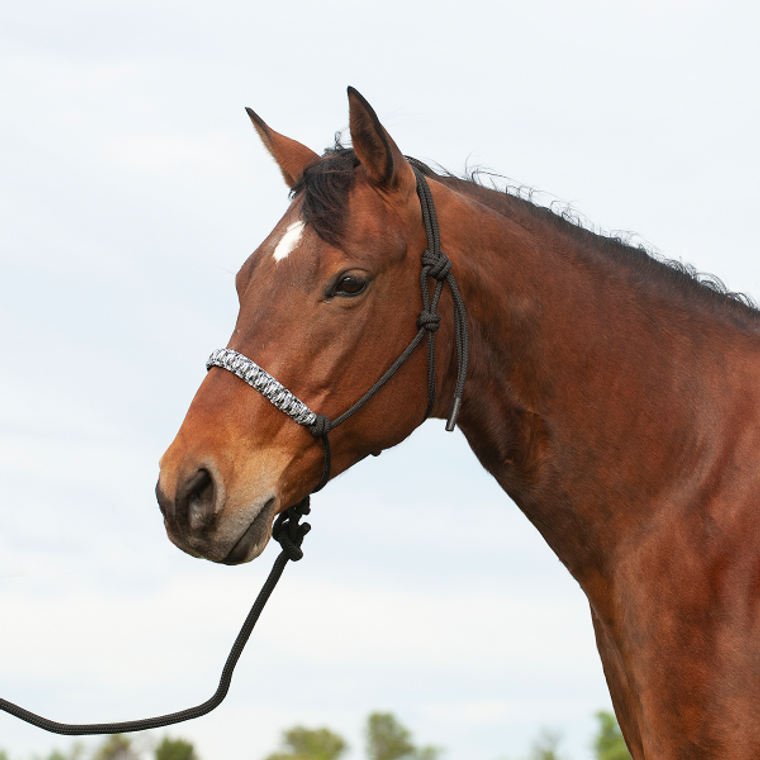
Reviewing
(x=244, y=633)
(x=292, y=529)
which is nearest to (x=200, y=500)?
(x=292, y=529)

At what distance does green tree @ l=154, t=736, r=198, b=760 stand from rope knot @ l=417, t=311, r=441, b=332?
7.67 meters

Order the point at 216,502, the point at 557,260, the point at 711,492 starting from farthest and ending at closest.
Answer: the point at 557,260
the point at 711,492
the point at 216,502

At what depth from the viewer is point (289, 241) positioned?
373 cm

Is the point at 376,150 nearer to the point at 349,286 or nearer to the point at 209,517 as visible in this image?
the point at 349,286

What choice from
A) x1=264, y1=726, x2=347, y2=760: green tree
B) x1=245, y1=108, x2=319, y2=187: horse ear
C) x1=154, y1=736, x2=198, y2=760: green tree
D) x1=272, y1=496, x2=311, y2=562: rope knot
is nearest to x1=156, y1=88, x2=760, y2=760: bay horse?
x1=272, y1=496, x2=311, y2=562: rope knot

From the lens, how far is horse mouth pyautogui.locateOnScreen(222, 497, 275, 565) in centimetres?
346

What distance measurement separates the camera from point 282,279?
11.9 feet

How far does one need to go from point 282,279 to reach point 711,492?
2.25 m

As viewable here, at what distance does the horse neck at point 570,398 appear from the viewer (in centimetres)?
395

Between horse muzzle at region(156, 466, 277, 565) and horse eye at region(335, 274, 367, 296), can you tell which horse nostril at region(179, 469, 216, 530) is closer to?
horse muzzle at region(156, 466, 277, 565)

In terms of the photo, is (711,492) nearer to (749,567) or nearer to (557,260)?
(749,567)

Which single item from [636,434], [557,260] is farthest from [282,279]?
[636,434]

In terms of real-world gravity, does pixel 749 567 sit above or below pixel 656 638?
above

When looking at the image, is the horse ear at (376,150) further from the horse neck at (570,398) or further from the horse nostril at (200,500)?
the horse nostril at (200,500)
